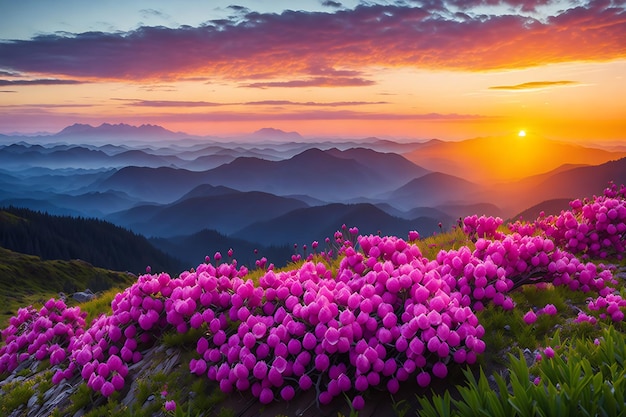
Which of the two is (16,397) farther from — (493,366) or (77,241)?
(77,241)

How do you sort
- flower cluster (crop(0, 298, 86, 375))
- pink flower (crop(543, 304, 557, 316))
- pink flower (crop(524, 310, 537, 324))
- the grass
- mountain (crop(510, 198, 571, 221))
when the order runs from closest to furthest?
the grass < pink flower (crop(524, 310, 537, 324)) < pink flower (crop(543, 304, 557, 316)) < flower cluster (crop(0, 298, 86, 375)) < mountain (crop(510, 198, 571, 221))

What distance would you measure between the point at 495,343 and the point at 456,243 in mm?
5456

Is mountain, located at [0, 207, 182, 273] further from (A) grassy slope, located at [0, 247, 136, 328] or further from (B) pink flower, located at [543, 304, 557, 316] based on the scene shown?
(B) pink flower, located at [543, 304, 557, 316]

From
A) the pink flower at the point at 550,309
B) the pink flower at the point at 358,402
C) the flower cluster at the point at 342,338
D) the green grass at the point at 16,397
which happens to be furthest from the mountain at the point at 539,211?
the green grass at the point at 16,397

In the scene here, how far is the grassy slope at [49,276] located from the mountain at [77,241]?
5455cm

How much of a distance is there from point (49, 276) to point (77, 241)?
3381 inches

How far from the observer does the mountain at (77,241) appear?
466 ft

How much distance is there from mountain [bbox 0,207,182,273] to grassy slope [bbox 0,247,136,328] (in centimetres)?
5455

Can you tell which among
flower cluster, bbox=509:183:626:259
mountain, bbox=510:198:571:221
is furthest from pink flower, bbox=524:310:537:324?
mountain, bbox=510:198:571:221

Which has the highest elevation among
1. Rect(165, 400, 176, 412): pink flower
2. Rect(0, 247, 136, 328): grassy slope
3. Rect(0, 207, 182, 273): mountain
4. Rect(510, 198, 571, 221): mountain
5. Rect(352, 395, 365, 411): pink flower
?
Rect(352, 395, 365, 411): pink flower

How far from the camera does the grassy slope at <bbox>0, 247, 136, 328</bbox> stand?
74.3 meters

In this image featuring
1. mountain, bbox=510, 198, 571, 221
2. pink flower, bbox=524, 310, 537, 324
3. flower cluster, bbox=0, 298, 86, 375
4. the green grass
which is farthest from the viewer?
mountain, bbox=510, 198, 571, 221

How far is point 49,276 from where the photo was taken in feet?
273

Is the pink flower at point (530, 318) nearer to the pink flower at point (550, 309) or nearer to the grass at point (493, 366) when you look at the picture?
the grass at point (493, 366)
